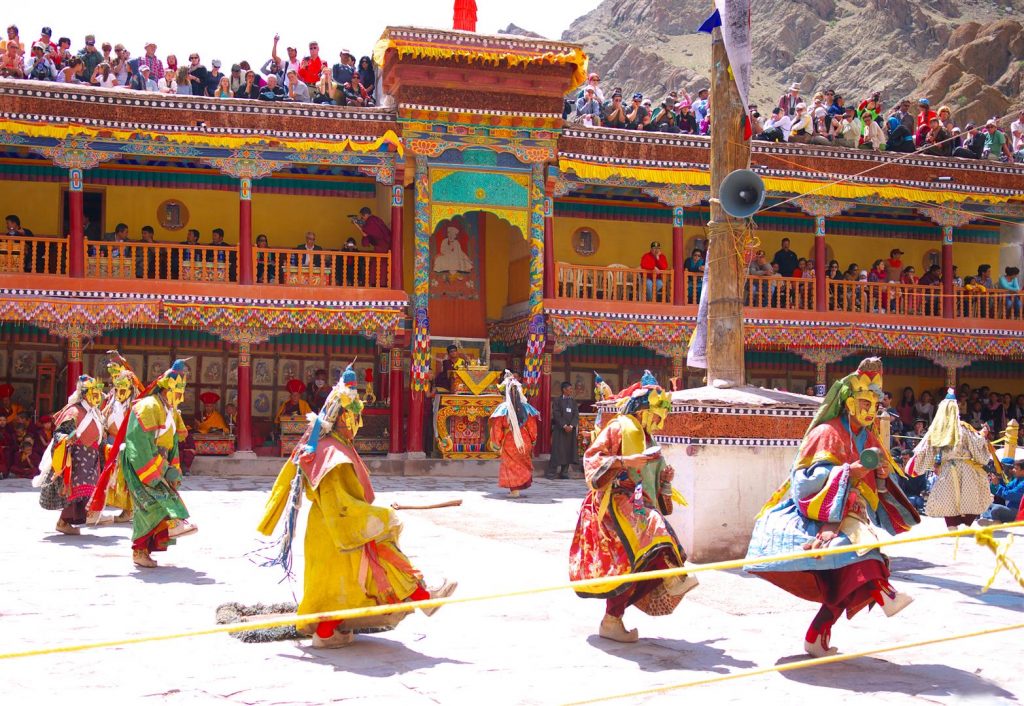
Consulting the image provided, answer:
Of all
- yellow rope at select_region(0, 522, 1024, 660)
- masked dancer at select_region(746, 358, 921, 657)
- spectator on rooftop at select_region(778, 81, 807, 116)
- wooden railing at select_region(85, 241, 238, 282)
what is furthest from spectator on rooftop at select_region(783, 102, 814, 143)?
yellow rope at select_region(0, 522, 1024, 660)

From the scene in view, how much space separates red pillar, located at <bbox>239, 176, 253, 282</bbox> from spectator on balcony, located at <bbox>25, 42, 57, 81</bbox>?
11.5 feet

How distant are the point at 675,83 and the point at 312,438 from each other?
5436 centimetres

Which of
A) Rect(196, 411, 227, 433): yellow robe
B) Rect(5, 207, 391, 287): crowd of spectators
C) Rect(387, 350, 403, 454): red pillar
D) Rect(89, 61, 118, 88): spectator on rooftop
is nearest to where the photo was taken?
Rect(5, 207, 391, 287): crowd of spectators

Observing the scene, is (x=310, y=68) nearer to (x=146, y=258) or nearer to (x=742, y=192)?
(x=146, y=258)

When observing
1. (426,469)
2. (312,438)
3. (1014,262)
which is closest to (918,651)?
(312,438)

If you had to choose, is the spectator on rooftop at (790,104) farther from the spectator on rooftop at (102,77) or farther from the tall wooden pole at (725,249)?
the tall wooden pole at (725,249)

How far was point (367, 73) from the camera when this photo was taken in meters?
21.8

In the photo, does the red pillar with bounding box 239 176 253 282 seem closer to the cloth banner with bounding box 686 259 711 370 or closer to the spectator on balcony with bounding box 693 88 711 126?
the spectator on balcony with bounding box 693 88 711 126

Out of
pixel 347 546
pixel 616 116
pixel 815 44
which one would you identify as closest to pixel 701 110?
pixel 616 116

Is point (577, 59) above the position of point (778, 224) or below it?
above

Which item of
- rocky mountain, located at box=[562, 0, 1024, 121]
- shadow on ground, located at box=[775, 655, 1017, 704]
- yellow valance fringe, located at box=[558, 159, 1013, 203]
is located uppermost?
rocky mountain, located at box=[562, 0, 1024, 121]

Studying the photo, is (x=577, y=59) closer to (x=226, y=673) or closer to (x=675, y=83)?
(x=226, y=673)

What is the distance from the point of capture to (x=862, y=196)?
22.5 m

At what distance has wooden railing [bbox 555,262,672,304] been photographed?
20875 mm
